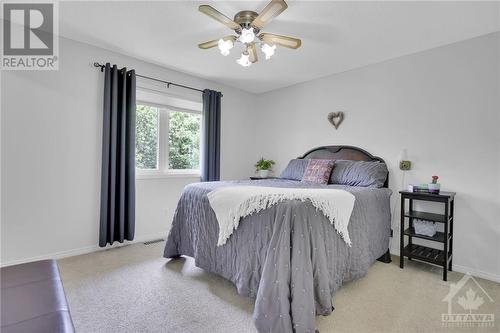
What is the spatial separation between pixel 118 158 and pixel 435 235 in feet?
11.7

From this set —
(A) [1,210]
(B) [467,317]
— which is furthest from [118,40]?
(B) [467,317]

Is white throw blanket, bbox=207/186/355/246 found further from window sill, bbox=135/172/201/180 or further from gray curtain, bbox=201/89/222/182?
gray curtain, bbox=201/89/222/182

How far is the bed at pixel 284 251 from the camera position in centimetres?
153

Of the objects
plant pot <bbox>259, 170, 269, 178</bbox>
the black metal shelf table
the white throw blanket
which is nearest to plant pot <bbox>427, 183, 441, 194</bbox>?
the black metal shelf table

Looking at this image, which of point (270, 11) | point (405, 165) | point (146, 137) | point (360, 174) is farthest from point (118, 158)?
point (405, 165)

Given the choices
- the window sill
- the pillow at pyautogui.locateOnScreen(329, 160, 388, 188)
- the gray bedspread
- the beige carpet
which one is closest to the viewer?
the gray bedspread

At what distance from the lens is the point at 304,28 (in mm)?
2428

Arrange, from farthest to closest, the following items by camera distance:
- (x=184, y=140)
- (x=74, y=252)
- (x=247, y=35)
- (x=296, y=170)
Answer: (x=184, y=140), (x=296, y=170), (x=74, y=252), (x=247, y=35)

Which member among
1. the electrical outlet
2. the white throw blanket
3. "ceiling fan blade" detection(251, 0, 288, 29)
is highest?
"ceiling fan blade" detection(251, 0, 288, 29)

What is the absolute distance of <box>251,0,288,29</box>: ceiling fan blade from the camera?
68.2 inches

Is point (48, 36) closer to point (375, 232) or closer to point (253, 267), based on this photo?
point (253, 267)

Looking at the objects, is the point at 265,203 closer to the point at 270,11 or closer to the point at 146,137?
the point at 270,11

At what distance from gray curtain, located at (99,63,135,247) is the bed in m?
0.82

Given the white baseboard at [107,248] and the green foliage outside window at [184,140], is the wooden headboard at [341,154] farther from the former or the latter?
the green foliage outside window at [184,140]
